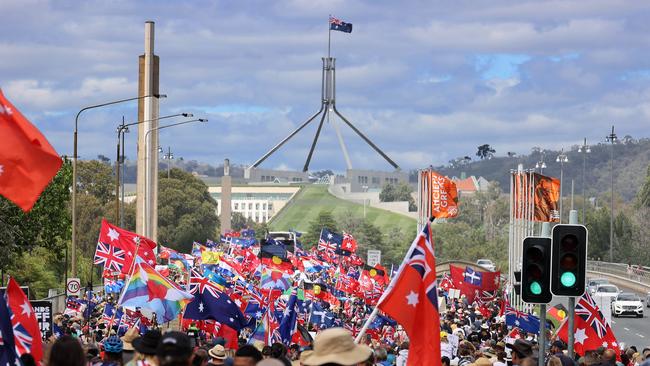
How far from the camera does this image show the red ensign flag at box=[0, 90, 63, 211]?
14984mm

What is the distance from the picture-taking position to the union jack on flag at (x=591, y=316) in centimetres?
2441

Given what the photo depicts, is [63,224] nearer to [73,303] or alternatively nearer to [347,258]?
[347,258]

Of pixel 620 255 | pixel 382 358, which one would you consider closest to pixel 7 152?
pixel 382 358

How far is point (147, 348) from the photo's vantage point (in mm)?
12281

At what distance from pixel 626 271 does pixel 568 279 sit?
3479 inches

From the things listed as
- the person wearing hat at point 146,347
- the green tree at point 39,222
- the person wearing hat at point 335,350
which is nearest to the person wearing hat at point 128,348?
the person wearing hat at point 146,347

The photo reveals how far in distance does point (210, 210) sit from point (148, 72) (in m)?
88.6

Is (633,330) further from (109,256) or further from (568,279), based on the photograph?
(568,279)

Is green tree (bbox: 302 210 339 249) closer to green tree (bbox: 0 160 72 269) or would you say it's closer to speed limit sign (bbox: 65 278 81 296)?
green tree (bbox: 0 160 72 269)

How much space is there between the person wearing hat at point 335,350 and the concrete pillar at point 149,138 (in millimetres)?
57820

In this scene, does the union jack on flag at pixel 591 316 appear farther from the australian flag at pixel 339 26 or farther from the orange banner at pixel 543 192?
the australian flag at pixel 339 26

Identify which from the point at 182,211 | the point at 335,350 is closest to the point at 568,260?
the point at 335,350

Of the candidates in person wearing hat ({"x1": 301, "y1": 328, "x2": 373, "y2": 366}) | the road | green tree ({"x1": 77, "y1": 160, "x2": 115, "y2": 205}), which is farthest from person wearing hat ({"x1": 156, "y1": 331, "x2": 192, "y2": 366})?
green tree ({"x1": 77, "y1": 160, "x2": 115, "y2": 205})

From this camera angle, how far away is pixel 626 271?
104 meters
